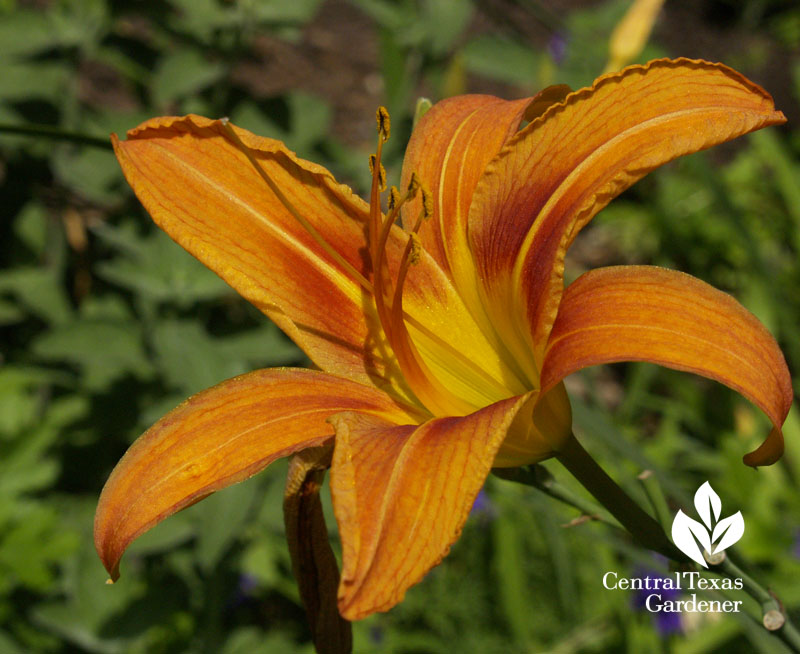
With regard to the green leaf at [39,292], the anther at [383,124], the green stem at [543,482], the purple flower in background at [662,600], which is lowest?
the purple flower in background at [662,600]

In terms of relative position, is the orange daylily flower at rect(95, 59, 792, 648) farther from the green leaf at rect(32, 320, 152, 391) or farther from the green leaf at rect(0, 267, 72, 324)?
the green leaf at rect(0, 267, 72, 324)

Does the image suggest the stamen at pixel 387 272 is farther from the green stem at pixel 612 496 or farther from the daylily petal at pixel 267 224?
the green stem at pixel 612 496

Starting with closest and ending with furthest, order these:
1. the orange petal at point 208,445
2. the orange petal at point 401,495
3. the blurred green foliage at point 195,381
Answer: the orange petal at point 401,495 < the orange petal at point 208,445 < the blurred green foliage at point 195,381

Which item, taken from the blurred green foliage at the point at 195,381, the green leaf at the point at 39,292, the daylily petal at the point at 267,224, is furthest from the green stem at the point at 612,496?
the green leaf at the point at 39,292

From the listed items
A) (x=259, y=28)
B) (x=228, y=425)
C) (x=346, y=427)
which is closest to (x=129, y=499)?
(x=228, y=425)

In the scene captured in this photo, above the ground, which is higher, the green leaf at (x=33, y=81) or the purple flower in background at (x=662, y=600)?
the green leaf at (x=33, y=81)

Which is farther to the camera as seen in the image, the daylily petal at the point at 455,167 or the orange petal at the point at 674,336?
the daylily petal at the point at 455,167
